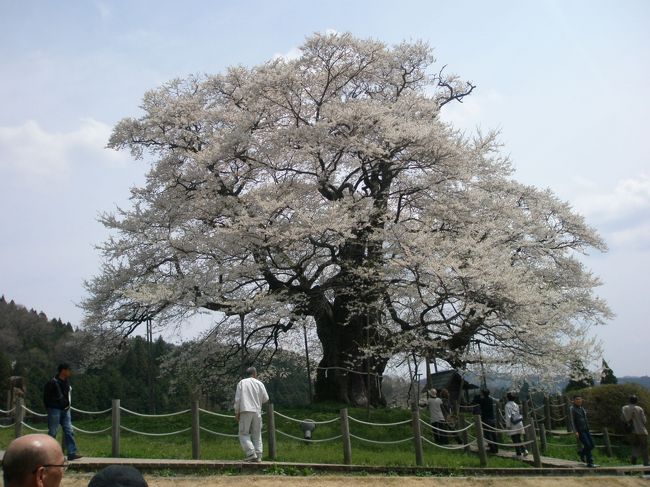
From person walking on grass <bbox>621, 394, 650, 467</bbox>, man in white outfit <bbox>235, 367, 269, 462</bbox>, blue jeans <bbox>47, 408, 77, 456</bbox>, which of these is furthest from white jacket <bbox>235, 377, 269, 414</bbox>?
person walking on grass <bbox>621, 394, 650, 467</bbox>

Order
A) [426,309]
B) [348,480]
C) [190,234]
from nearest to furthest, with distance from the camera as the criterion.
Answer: [348,480], [426,309], [190,234]

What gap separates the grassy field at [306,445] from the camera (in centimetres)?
1270

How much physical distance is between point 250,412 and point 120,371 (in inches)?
1504

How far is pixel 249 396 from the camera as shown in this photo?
1137cm

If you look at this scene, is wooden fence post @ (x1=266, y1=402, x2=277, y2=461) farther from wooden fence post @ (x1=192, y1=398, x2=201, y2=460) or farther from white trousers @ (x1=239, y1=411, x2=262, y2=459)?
wooden fence post @ (x1=192, y1=398, x2=201, y2=460)

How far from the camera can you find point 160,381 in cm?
4550

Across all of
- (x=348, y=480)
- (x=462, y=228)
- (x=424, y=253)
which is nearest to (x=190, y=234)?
(x=424, y=253)

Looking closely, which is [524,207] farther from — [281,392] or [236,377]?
[281,392]

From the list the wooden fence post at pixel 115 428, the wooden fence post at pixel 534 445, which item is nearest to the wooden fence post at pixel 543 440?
the wooden fence post at pixel 534 445

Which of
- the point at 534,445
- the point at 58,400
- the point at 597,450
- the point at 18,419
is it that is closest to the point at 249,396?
the point at 58,400

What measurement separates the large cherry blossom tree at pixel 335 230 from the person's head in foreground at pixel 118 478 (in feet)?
48.9

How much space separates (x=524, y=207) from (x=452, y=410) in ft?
30.9

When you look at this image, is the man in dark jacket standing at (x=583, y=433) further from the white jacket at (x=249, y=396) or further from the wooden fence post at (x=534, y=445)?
the white jacket at (x=249, y=396)

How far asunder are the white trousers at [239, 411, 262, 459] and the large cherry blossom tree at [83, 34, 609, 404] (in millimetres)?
A: 7168
